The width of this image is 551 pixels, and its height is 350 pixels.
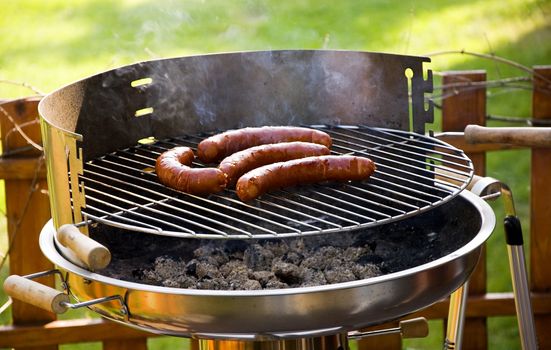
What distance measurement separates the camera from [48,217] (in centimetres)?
402

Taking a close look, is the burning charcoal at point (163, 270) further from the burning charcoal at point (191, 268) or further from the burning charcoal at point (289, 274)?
the burning charcoal at point (289, 274)

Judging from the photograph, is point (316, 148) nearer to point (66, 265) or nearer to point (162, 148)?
point (162, 148)

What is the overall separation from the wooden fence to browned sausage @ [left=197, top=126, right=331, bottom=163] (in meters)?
1.18

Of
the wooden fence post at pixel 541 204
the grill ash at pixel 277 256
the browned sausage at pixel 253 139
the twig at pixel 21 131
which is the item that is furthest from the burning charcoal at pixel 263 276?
the wooden fence post at pixel 541 204

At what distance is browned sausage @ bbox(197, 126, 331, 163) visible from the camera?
305 cm

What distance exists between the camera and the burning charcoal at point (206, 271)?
2775 mm

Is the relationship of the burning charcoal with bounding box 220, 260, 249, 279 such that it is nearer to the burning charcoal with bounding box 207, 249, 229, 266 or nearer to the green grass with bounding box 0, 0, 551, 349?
the burning charcoal with bounding box 207, 249, 229, 266

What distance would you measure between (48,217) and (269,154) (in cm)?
160

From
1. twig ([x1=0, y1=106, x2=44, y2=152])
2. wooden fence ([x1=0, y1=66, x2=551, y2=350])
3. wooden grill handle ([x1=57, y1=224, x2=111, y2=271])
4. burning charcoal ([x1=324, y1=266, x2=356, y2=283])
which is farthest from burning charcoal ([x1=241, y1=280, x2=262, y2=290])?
twig ([x1=0, y1=106, x2=44, y2=152])

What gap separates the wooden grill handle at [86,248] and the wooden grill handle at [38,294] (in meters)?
0.14

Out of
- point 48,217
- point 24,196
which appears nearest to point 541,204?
point 48,217

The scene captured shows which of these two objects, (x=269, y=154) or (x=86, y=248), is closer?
(x=86, y=248)

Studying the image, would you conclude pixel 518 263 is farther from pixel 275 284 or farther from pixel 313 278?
pixel 275 284

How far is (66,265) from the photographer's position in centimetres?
245
